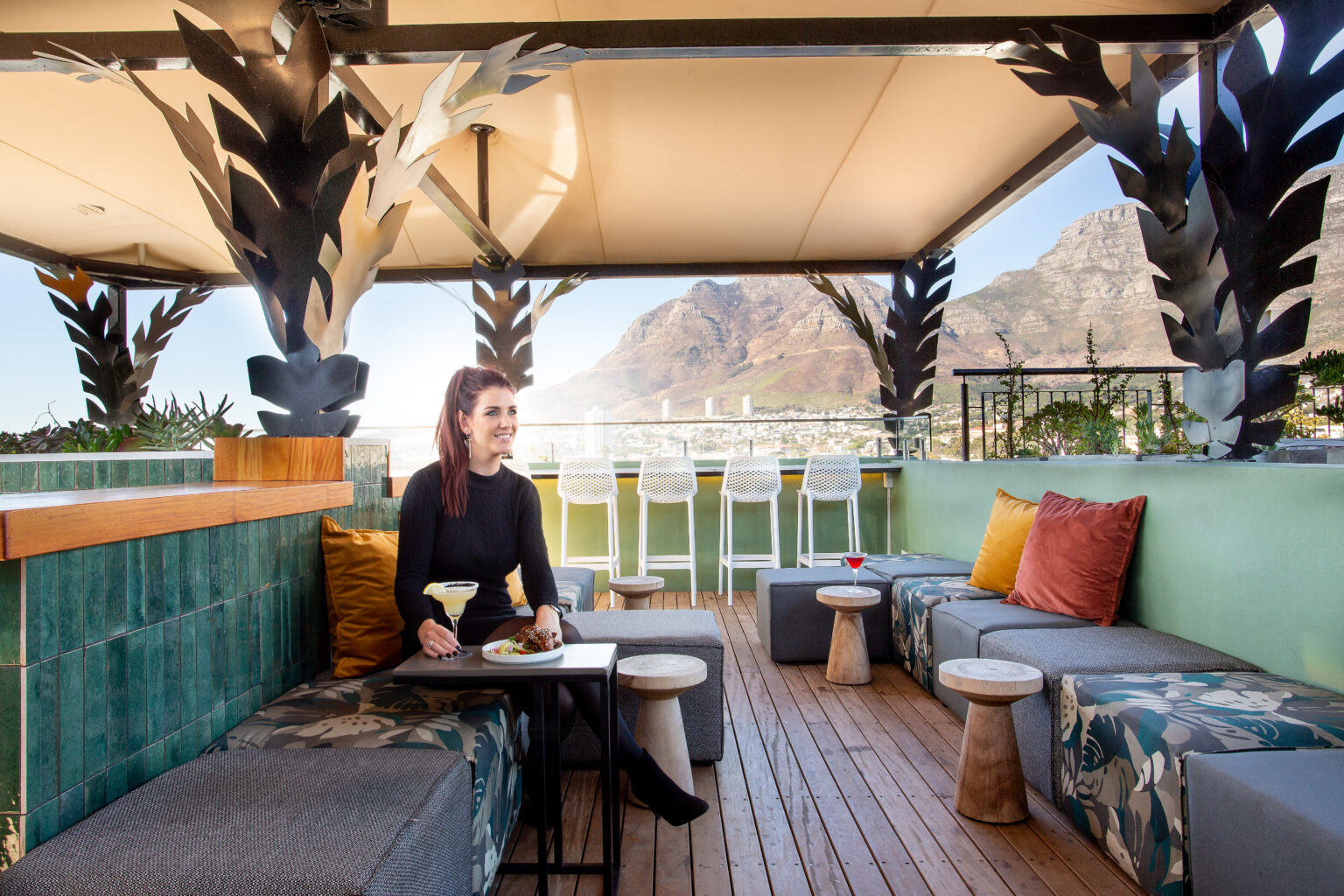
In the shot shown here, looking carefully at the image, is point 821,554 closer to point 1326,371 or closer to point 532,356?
point 532,356

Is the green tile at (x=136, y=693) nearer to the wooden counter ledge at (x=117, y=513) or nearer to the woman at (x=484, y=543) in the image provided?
the wooden counter ledge at (x=117, y=513)

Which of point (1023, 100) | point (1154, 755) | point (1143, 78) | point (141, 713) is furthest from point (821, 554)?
point (141, 713)

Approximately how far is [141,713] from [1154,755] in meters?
2.23

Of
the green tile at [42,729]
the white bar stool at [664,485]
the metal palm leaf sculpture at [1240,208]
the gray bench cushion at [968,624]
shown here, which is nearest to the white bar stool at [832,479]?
the white bar stool at [664,485]

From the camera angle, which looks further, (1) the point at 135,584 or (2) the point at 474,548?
(2) the point at 474,548

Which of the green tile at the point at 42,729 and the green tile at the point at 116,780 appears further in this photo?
the green tile at the point at 116,780

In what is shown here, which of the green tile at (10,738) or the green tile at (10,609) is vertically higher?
the green tile at (10,609)

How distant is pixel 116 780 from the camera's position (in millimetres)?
1401

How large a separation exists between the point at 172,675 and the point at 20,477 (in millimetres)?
789

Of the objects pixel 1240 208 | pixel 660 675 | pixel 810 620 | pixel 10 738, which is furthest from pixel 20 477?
pixel 1240 208

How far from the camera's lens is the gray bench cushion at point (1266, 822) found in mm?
1310

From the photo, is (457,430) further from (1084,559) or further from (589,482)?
(589,482)

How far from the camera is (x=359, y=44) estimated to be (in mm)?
3264

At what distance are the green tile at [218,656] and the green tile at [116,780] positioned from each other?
316mm
